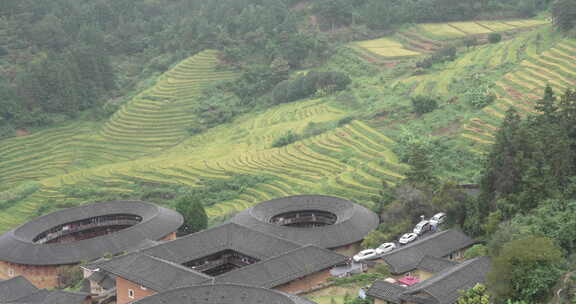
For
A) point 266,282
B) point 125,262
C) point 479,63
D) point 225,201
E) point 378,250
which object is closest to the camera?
point 266,282

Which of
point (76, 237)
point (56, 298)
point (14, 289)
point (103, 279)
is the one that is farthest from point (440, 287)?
point (76, 237)

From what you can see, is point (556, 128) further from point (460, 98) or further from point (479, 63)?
point (479, 63)

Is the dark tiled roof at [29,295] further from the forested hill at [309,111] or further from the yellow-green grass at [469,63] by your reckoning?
the yellow-green grass at [469,63]

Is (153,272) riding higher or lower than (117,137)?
higher

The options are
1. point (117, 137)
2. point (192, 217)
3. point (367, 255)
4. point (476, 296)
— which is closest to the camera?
point (476, 296)

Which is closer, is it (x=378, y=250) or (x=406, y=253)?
(x=406, y=253)

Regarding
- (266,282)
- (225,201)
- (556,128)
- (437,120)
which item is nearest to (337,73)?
(437,120)

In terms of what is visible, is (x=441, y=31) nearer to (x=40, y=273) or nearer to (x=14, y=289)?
(x=40, y=273)

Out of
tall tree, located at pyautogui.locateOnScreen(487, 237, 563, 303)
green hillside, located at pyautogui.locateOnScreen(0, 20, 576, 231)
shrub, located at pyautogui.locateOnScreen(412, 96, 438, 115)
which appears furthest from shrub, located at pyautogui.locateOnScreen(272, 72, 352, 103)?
tall tree, located at pyautogui.locateOnScreen(487, 237, 563, 303)
